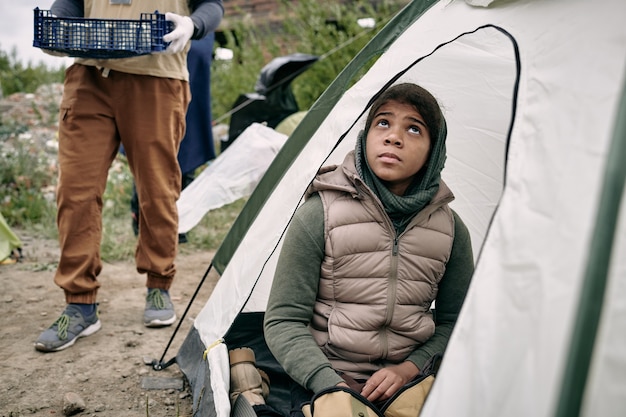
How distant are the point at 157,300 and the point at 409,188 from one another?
4.55 feet

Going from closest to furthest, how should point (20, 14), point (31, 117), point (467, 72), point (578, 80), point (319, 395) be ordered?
point (578, 80)
point (319, 395)
point (467, 72)
point (20, 14)
point (31, 117)

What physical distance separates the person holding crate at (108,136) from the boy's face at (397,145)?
35.3 inches

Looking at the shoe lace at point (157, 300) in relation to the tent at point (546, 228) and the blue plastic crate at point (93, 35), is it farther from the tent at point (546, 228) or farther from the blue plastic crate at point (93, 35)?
the blue plastic crate at point (93, 35)

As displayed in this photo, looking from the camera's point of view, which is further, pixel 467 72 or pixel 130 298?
pixel 130 298

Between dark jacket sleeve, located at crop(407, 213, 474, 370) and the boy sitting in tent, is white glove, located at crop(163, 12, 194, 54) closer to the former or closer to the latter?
the boy sitting in tent

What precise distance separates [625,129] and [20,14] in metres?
2.27

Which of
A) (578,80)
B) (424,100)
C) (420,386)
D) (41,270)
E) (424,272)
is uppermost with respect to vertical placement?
(578,80)

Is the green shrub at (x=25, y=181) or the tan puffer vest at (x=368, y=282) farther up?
the tan puffer vest at (x=368, y=282)

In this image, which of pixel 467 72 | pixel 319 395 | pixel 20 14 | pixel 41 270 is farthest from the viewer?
pixel 41 270

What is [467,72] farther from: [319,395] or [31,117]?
[31,117]

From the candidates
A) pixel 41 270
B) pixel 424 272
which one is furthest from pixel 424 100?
pixel 41 270

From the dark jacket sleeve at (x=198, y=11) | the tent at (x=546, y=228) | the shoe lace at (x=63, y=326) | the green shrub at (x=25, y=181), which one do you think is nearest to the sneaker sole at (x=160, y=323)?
the shoe lace at (x=63, y=326)

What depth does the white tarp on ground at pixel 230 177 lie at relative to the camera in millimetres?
3469

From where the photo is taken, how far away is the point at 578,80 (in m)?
1.15
